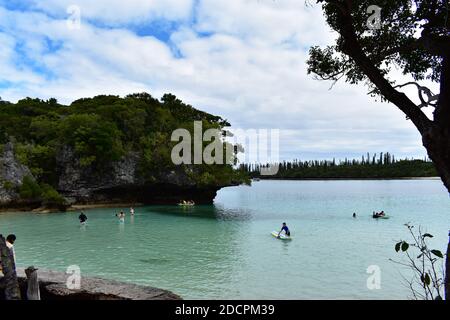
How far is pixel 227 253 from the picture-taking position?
969 inches

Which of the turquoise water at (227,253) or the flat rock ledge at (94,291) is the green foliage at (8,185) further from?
the flat rock ledge at (94,291)

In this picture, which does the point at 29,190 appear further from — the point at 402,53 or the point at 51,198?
the point at 402,53

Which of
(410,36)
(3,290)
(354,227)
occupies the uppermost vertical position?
(410,36)

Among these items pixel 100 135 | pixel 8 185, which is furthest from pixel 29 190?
pixel 100 135

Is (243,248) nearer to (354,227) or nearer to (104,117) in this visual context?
(354,227)

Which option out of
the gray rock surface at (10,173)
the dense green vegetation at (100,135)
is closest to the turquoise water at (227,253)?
the gray rock surface at (10,173)

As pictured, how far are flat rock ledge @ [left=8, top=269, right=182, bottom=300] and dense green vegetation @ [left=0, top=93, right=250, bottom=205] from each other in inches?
1660

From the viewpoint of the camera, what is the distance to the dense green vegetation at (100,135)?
53.9 m

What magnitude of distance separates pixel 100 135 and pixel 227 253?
35.3 m

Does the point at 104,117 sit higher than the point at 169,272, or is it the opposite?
the point at 104,117

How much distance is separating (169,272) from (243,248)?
326 inches

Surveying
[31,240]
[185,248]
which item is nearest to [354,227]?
[185,248]
